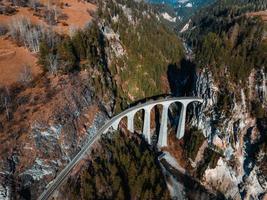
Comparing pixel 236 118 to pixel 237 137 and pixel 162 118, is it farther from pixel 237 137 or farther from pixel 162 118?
pixel 162 118

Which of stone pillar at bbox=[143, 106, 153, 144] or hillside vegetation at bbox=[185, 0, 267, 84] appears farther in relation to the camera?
hillside vegetation at bbox=[185, 0, 267, 84]

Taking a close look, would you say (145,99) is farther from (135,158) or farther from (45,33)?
(45,33)

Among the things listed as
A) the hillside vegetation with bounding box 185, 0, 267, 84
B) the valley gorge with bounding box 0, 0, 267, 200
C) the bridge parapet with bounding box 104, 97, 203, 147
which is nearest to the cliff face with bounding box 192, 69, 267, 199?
the valley gorge with bounding box 0, 0, 267, 200

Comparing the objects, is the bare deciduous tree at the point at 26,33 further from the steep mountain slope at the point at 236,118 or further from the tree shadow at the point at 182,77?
the tree shadow at the point at 182,77

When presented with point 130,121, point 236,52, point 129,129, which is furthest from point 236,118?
point 130,121

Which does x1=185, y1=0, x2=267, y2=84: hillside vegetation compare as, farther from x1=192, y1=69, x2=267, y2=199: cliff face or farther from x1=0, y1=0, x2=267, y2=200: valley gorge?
x1=192, y1=69, x2=267, y2=199: cliff face

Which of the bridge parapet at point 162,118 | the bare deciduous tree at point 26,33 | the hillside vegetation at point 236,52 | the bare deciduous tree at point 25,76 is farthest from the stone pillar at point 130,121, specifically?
the hillside vegetation at point 236,52

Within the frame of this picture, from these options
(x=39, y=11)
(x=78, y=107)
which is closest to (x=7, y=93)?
(x=78, y=107)
